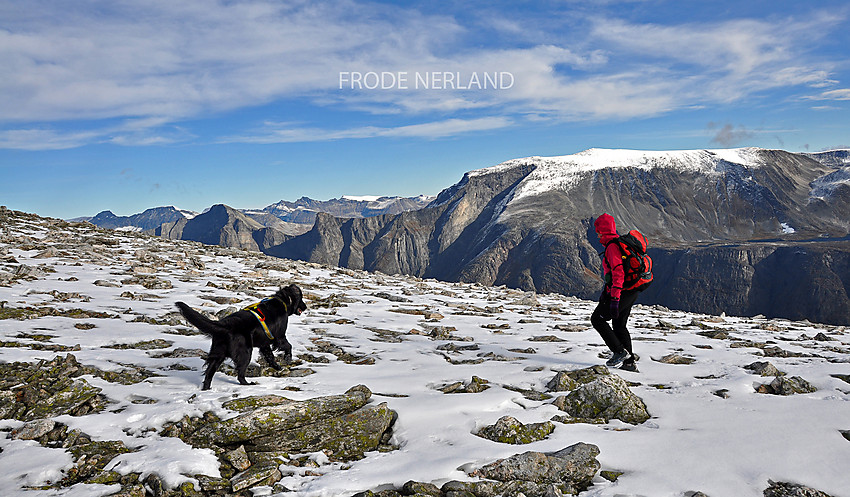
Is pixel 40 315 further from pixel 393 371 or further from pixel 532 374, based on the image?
pixel 532 374

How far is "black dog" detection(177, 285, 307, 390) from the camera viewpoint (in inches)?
291

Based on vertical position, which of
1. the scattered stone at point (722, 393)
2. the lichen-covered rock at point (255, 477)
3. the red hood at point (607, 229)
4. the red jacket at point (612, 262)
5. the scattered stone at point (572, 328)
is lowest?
the scattered stone at point (572, 328)

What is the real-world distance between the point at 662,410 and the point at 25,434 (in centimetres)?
855

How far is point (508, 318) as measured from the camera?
16703 millimetres

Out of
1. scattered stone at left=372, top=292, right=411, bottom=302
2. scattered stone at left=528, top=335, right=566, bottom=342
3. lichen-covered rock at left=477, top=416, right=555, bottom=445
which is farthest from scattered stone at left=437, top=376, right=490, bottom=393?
scattered stone at left=372, top=292, right=411, bottom=302

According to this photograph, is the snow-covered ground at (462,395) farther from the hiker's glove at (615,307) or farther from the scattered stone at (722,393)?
the hiker's glove at (615,307)

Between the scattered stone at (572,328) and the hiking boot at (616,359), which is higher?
the hiking boot at (616,359)

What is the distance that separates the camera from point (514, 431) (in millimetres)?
5848

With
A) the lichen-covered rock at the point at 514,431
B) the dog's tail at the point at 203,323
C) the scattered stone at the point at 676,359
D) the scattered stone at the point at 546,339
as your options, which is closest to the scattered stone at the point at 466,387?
the lichen-covered rock at the point at 514,431

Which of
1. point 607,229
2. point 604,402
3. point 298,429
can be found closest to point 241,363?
point 298,429

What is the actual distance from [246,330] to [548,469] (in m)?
5.45

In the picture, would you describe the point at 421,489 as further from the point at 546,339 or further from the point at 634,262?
the point at 546,339

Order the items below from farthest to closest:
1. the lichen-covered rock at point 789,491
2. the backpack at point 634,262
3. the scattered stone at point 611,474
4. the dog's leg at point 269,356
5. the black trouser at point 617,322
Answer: the black trouser at point 617,322, the backpack at point 634,262, the dog's leg at point 269,356, the scattered stone at point 611,474, the lichen-covered rock at point 789,491

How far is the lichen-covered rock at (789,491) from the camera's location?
4.27 m
